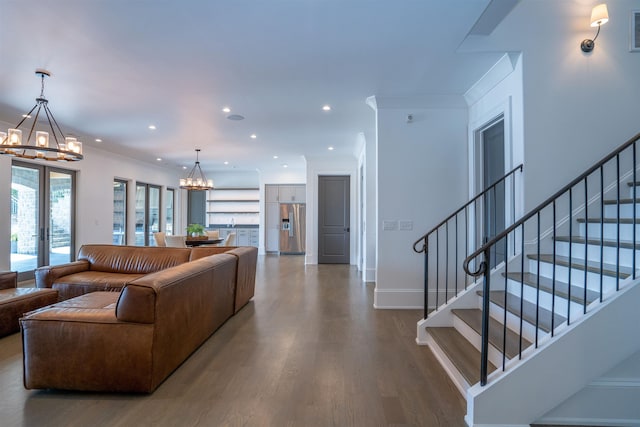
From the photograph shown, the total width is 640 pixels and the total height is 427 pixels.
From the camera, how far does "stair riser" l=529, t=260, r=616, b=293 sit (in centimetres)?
220

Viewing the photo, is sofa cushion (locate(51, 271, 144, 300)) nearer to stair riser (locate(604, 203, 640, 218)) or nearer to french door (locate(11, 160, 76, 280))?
french door (locate(11, 160, 76, 280))

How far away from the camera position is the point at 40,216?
6.30 metres

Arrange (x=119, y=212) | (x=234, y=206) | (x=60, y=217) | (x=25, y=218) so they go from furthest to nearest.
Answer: (x=234, y=206), (x=119, y=212), (x=60, y=217), (x=25, y=218)

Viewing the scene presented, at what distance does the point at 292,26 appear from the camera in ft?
9.01

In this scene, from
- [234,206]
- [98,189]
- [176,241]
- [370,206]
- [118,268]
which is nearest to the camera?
[118,268]

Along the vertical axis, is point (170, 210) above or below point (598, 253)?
above

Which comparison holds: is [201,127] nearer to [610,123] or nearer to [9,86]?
[9,86]

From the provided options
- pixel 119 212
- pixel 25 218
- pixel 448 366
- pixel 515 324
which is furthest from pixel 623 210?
pixel 119 212

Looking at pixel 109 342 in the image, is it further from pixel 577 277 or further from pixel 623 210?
pixel 623 210

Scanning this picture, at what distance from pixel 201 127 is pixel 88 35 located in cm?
293

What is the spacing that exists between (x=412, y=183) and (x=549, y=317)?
2.41m

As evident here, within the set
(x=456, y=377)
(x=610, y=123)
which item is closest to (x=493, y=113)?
(x=610, y=123)

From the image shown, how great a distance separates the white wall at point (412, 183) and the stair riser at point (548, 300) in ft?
4.81

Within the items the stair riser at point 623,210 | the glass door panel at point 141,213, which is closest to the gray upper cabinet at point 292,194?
the glass door panel at point 141,213
